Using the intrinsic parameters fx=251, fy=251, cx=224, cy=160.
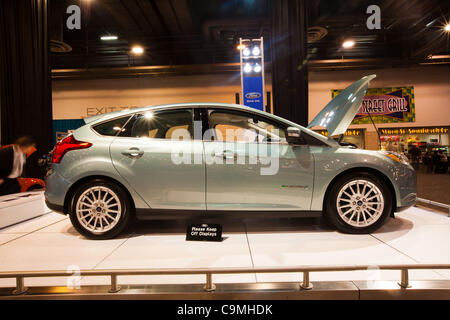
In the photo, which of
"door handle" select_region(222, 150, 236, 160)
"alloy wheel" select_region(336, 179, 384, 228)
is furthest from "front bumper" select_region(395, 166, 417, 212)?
"door handle" select_region(222, 150, 236, 160)

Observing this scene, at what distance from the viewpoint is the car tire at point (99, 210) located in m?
2.20

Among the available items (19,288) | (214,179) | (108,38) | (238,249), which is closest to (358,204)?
(238,249)

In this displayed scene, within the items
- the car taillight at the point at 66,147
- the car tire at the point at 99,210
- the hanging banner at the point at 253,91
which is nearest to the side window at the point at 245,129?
the car tire at the point at 99,210

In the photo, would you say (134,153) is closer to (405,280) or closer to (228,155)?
(228,155)

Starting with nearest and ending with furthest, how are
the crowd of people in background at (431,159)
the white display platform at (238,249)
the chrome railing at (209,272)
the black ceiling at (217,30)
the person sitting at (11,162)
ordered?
the chrome railing at (209,272)
the white display platform at (238,249)
the person sitting at (11,162)
the black ceiling at (217,30)
the crowd of people in background at (431,159)

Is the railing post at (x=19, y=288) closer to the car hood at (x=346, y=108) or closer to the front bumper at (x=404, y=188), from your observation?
the car hood at (x=346, y=108)

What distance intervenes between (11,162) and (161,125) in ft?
7.71

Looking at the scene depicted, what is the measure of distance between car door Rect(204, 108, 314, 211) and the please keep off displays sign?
0.17 meters

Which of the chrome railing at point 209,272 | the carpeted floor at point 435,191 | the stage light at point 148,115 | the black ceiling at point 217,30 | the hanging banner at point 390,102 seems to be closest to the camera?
the chrome railing at point 209,272

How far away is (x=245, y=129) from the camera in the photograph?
2537 mm

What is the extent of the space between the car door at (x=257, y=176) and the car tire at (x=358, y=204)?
0.82 feet

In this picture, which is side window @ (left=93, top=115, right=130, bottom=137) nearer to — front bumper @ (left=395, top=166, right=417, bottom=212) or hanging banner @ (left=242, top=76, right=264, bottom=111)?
front bumper @ (left=395, top=166, right=417, bottom=212)

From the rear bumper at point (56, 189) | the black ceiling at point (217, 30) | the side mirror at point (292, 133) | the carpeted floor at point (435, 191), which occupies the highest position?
the black ceiling at point (217, 30)

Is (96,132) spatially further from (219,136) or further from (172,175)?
(219,136)
